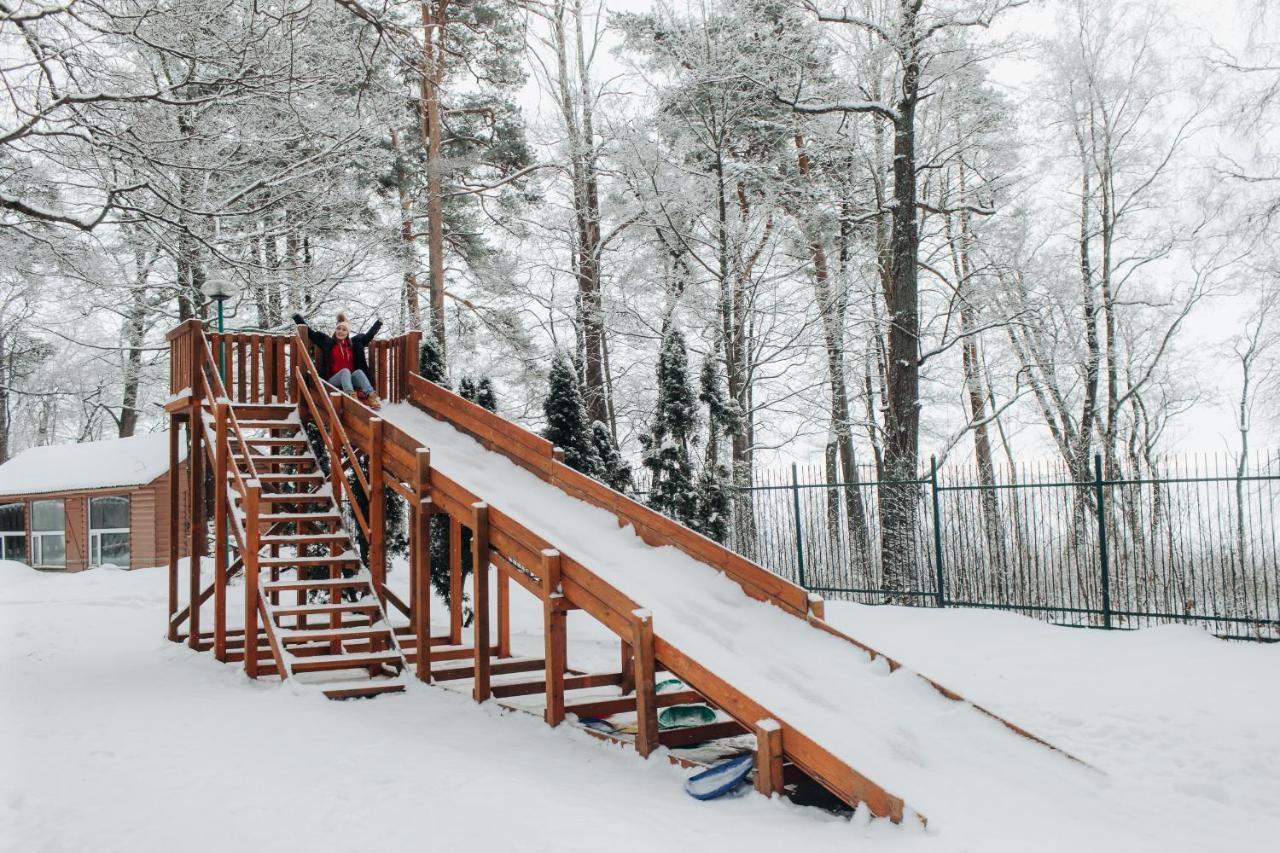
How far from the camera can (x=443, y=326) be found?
20.2 m

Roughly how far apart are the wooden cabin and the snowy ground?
45.0 feet

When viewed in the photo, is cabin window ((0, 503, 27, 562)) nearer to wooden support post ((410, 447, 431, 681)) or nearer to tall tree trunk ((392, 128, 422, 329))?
tall tree trunk ((392, 128, 422, 329))

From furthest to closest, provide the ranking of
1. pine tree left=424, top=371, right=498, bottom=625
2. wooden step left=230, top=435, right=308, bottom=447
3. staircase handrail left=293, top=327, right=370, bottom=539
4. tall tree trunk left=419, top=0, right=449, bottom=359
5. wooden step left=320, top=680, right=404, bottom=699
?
tall tree trunk left=419, top=0, right=449, bottom=359, pine tree left=424, top=371, right=498, bottom=625, wooden step left=230, top=435, right=308, bottom=447, staircase handrail left=293, top=327, right=370, bottom=539, wooden step left=320, top=680, right=404, bottom=699

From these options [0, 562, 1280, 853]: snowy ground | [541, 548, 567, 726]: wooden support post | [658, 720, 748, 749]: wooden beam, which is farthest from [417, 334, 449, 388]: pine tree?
[658, 720, 748, 749]: wooden beam

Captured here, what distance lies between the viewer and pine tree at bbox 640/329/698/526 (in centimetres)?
1397

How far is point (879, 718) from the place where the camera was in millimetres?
6312

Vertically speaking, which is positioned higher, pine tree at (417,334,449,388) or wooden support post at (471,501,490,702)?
pine tree at (417,334,449,388)

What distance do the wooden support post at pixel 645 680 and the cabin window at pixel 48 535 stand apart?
23548mm

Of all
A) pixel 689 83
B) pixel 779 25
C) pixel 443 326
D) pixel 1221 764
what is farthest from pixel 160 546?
pixel 1221 764

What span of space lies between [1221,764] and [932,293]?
57.0 feet

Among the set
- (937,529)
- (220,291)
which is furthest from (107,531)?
(937,529)

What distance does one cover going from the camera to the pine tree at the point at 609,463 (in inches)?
578

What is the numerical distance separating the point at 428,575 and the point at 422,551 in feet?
1.00

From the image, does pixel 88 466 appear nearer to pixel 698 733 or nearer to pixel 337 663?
pixel 337 663
